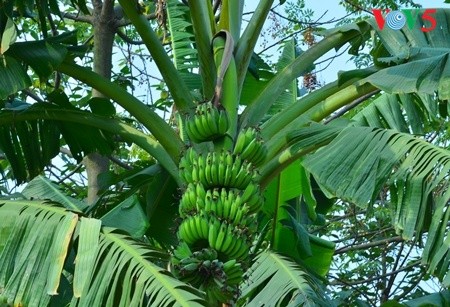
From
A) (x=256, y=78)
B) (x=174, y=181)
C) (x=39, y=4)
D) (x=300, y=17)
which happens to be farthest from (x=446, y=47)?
(x=300, y=17)

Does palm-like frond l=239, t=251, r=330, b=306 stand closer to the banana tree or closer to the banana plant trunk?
the banana tree

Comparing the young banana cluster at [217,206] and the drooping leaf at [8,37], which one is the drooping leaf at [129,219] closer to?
the young banana cluster at [217,206]

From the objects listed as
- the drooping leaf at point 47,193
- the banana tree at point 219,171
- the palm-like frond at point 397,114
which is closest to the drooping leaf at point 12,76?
the banana tree at point 219,171

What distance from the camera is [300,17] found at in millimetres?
8672

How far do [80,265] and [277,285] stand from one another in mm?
1183

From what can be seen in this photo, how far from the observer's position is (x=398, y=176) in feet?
12.2

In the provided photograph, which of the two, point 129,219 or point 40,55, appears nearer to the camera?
point 129,219

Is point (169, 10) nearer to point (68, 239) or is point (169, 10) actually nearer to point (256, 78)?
point (256, 78)

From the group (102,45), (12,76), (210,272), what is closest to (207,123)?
(210,272)

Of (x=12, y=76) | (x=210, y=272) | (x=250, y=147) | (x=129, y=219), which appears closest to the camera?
(x=210, y=272)

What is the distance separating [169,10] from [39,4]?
47.8 inches

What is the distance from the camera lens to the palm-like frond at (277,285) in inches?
153

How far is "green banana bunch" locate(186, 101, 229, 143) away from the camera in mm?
4012

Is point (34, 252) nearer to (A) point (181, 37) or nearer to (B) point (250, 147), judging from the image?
(B) point (250, 147)
